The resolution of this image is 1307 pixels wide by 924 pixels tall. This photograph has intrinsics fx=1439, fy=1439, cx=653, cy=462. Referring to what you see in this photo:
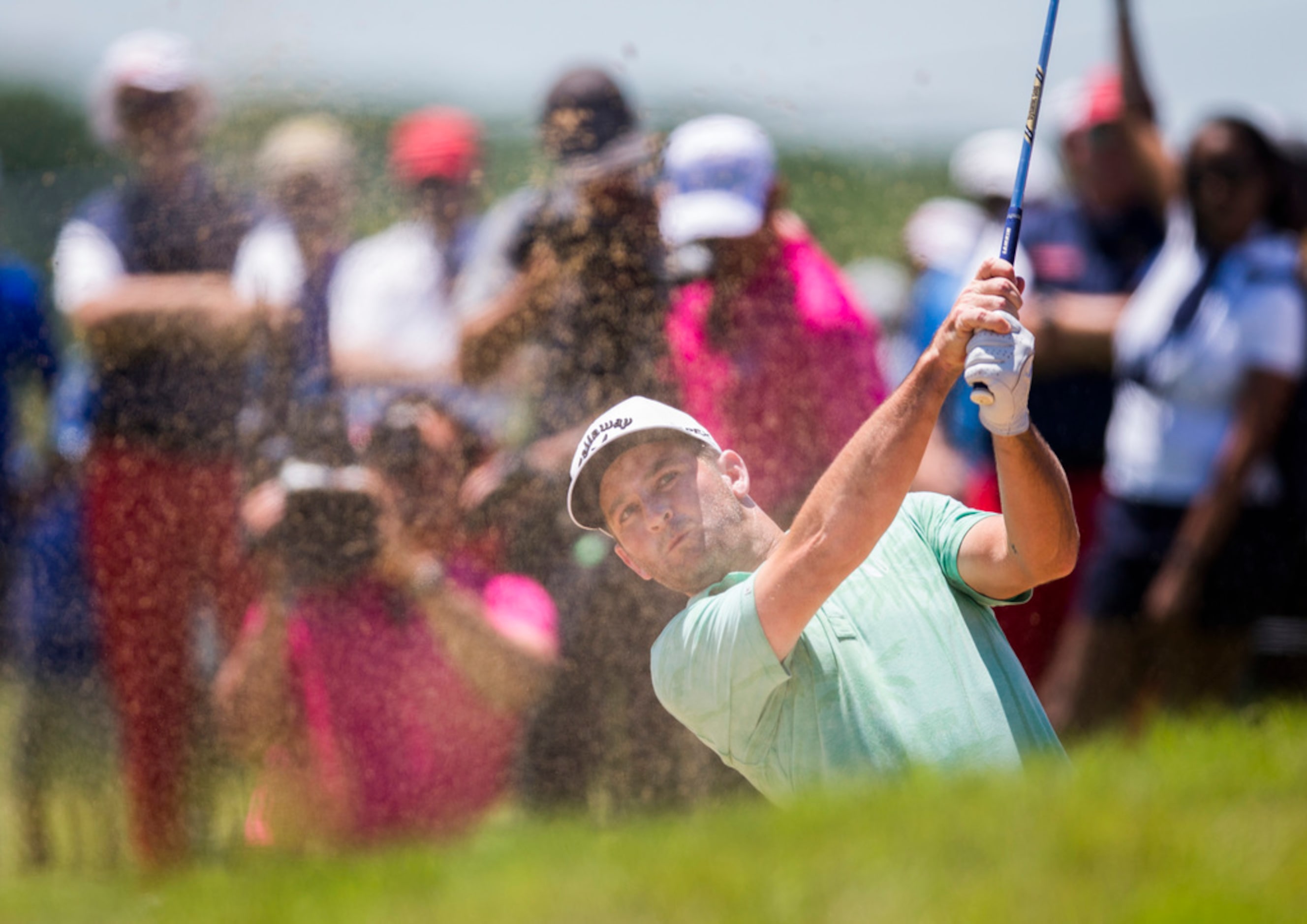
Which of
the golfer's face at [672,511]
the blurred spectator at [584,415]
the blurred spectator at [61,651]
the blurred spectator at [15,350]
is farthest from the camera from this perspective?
the blurred spectator at [15,350]

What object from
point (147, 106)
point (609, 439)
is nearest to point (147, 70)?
point (147, 106)

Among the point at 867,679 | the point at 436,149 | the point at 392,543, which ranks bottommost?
the point at 392,543

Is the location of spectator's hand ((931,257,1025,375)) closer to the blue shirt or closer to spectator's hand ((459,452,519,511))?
spectator's hand ((459,452,519,511))

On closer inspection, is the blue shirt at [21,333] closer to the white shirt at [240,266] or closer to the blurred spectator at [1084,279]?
the white shirt at [240,266]

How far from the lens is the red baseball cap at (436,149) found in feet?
15.6

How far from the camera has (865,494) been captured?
2217 millimetres

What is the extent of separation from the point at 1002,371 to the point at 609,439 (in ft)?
2.21

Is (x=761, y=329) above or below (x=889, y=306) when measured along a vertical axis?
above

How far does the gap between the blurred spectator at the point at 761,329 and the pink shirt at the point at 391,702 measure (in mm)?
855

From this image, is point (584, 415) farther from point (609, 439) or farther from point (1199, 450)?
point (1199, 450)

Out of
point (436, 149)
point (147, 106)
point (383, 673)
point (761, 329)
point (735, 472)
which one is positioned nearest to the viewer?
point (735, 472)

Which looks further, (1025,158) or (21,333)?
(21,333)

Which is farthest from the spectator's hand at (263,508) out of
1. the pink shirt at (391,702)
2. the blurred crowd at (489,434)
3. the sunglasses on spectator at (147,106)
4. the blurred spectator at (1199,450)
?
the blurred spectator at (1199,450)

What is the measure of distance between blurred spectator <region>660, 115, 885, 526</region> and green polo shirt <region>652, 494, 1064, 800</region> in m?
1.35
